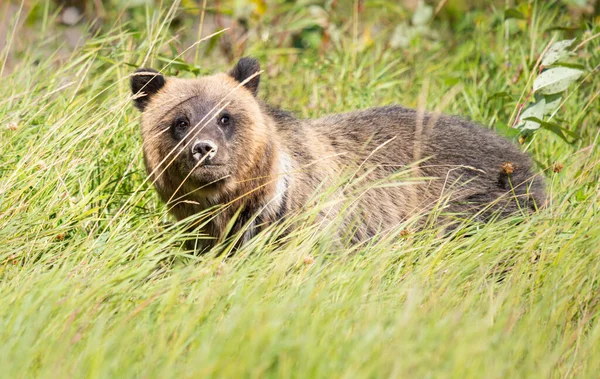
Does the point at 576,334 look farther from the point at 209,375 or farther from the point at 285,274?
the point at 209,375

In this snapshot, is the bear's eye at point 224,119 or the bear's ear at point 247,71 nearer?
the bear's eye at point 224,119

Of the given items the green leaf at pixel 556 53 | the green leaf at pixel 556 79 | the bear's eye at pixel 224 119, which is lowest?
the bear's eye at pixel 224 119

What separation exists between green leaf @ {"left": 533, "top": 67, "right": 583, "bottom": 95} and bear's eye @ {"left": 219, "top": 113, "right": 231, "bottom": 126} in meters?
2.08

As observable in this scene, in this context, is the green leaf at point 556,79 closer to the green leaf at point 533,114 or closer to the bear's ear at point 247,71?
the green leaf at point 533,114

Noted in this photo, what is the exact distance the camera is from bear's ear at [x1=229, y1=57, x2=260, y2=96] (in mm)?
5117

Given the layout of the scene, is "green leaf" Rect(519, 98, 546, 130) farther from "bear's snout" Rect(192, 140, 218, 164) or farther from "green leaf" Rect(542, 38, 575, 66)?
"bear's snout" Rect(192, 140, 218, 164)

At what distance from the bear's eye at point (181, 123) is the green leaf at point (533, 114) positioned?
2303 mm

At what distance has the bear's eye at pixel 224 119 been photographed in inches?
191

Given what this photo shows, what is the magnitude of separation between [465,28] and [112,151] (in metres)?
4.13

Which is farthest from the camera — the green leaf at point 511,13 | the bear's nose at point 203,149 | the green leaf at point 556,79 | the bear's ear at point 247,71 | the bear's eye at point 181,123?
the green leaf at point 511,13

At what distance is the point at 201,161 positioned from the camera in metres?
4.54

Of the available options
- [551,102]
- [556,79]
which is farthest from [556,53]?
[551,102]

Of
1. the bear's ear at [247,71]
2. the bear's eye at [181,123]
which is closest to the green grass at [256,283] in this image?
the bear's eye at [181,123]

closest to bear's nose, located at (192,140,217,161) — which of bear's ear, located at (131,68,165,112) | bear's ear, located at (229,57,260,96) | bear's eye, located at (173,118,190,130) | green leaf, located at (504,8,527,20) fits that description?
bear's eye, located at (173,118,190,130)
